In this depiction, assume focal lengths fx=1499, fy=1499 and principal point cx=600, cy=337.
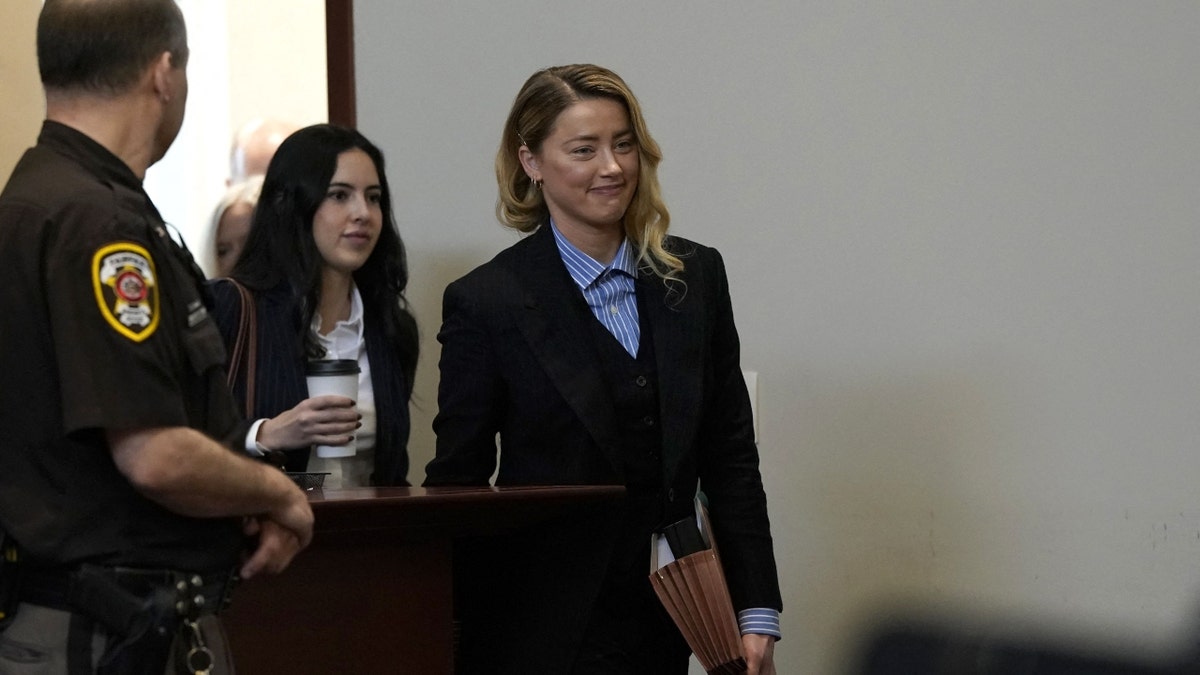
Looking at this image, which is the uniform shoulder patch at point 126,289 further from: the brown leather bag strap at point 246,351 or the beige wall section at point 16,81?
the beige wall section at point 16,81

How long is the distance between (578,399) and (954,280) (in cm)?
97

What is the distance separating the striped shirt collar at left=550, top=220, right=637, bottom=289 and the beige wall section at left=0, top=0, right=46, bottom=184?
7.61ft

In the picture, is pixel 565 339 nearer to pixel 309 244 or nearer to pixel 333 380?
pixel 333 380

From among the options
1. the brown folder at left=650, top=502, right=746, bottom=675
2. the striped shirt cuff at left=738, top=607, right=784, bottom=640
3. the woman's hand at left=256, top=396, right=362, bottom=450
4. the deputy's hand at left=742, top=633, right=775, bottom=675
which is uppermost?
the woman's hand at left=256, top=396, right=362, bottom=450

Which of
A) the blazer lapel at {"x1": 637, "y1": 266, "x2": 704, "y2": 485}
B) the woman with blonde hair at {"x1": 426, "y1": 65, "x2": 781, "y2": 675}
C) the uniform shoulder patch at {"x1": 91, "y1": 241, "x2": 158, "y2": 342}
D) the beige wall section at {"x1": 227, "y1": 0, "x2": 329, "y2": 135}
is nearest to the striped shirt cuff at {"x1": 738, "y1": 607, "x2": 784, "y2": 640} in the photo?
the woman with blonde hair at {"x1": 426, "y1": 65, "x2": 781, "y2": 675}

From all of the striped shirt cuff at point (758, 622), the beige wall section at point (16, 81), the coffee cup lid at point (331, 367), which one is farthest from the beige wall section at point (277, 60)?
the striped shirt cuff at point (758, 622)

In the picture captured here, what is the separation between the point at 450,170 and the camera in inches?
136

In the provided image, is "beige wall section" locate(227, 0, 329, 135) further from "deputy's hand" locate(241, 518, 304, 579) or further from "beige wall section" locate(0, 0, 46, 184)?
"deputy's hand" locate(241, 518, 304, 579)

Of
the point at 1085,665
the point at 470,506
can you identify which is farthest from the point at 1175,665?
the point at 470,506

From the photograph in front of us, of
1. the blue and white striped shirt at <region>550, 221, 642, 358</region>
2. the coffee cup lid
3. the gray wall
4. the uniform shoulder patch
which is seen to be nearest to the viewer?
the uniform shoulder patch

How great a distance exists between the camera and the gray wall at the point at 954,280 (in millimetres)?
2613

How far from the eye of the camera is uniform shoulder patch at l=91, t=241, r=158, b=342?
1505 millimetres

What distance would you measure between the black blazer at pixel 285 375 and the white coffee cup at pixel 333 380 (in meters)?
0.26

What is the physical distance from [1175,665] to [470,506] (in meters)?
0.87
